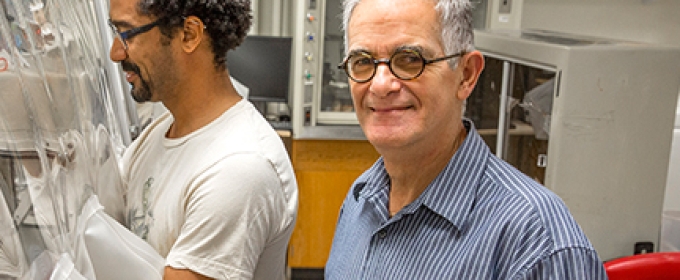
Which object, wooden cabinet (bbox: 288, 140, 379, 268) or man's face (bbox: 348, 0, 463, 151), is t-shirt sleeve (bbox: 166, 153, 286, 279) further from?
wooden cabinet (bbox: 288, 140, 379, 268)

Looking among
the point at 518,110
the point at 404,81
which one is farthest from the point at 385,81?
the point at 518,110

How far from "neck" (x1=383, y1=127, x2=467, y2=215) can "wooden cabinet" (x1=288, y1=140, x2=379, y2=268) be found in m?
2.08

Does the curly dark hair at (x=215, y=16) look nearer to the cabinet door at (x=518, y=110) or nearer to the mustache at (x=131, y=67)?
the mustache at (x=131, y=67)

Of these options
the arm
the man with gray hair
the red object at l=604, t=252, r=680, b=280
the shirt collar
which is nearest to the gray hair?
the man with gray hair

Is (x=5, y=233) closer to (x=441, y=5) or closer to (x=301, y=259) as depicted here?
(x=441, y=5)

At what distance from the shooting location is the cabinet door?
1870mm

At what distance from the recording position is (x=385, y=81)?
0.88m

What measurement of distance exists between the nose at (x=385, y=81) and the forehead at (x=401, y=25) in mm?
26

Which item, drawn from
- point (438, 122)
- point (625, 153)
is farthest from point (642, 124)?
point (438, 122)

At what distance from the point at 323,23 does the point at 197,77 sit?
189 cm

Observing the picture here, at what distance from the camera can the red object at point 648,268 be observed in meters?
1.38

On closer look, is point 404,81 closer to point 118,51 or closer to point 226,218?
point 226,218

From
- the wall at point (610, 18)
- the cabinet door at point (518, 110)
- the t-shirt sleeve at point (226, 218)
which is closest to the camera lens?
the t-shirt sleeve at point (226, 218)

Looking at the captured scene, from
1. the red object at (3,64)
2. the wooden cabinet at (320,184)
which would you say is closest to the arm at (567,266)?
the red object at (3,64)
